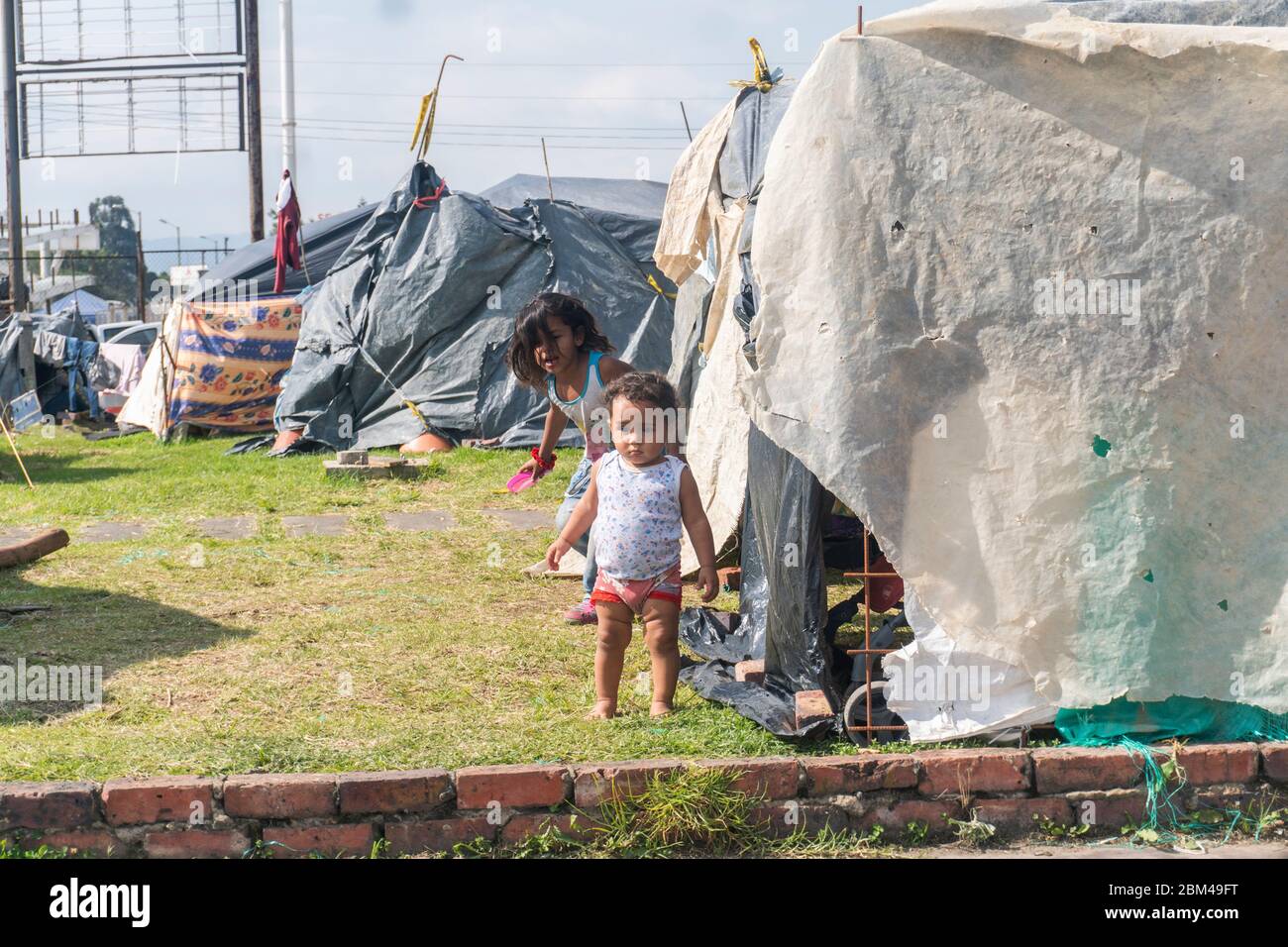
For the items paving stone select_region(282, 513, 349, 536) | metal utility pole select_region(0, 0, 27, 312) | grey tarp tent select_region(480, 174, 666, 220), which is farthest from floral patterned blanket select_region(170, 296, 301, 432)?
paving stone select_region(282, 513, 349, 536)

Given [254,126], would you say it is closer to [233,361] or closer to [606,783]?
[233,361]

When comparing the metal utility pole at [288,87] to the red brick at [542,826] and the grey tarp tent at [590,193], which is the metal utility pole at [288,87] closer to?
the grey tarp tent at [590,193]

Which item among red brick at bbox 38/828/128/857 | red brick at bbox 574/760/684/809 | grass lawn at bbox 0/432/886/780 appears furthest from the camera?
grass lawn at bbox 0/432/886/780

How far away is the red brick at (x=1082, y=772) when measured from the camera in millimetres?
3547

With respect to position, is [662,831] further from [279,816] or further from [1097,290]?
[1097,290]

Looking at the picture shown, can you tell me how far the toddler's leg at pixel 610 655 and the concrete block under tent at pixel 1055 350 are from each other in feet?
3.01

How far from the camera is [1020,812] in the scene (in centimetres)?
354

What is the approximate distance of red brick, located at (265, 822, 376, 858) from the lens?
11.0 feet

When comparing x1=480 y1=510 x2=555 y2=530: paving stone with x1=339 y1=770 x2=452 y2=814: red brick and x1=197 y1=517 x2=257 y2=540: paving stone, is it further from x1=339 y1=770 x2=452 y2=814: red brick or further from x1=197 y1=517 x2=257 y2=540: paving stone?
x1=339 y1=770 x2=452 y2=814: red brick

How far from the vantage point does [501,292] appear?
13.0m

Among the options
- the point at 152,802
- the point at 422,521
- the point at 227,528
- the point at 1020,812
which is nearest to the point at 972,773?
the point at 1020,812

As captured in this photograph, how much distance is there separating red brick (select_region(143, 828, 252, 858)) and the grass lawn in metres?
0.22
